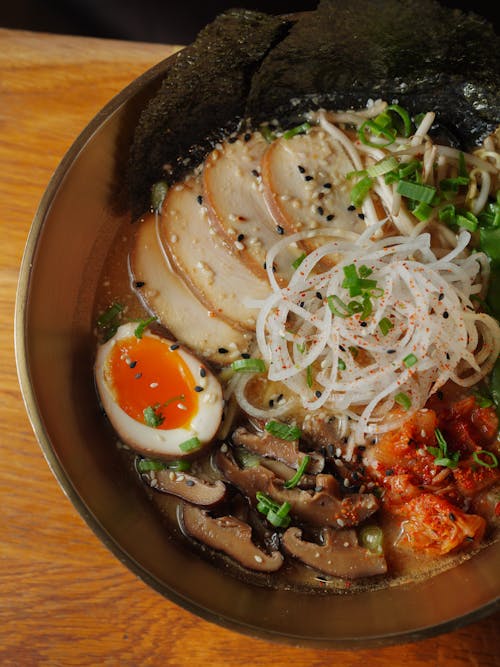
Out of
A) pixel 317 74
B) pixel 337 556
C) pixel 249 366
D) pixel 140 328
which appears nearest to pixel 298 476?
pixel 337 556

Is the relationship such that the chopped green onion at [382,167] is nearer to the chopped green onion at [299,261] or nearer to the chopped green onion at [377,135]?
the chopped green onion at [377,135]

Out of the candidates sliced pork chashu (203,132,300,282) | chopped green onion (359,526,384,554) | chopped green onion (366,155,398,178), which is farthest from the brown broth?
chopped green onion (366,155,398,178)

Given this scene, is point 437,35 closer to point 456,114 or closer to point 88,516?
point 456,114

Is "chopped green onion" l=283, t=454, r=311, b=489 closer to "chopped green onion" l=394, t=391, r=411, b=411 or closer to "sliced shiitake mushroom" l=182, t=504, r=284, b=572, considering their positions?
"sliced shiitake mushroom" l=182, t=504, r=284, b=572

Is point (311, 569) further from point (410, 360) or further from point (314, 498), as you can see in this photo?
point (410, 360)

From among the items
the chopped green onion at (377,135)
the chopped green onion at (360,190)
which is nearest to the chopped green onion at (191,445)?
the chopped green onion at (360,190)
